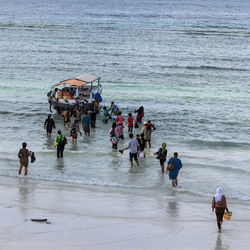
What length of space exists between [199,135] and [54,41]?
4700 cm

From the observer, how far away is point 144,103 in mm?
34812

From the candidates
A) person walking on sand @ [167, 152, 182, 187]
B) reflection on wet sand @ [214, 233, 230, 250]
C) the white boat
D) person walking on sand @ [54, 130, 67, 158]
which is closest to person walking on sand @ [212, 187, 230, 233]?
reflection on wet sand @ [214, 233, 230, 250]

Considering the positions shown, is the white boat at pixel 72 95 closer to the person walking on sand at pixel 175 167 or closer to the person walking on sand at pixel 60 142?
the person walking on sand at pixel 60 142

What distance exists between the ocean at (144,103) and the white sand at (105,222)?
4.11 ft

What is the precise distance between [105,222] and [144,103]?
21586 mm

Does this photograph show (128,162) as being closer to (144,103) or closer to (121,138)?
(121,138)

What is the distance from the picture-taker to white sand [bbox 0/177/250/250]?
12328 millimetres

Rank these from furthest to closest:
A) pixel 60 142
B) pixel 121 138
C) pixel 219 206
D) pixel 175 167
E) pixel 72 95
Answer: pixel 72 95 < pixel 121 138 < pixel 60 142 < pixel 175 167 < pixel 219 206

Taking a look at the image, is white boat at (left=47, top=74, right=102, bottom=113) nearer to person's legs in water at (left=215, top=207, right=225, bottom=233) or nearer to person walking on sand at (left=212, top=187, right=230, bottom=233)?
person walking on sand at (left=212, top=187, right=230, bottom=233)

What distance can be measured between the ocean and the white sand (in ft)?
4.11

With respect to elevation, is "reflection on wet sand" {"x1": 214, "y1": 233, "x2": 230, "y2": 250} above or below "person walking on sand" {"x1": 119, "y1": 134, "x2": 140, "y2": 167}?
below

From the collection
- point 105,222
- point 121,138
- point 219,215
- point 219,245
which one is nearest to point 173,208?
point 219,215

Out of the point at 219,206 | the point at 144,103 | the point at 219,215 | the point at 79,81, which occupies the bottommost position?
the point at 219,215

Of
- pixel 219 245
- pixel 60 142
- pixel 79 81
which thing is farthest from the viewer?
pixel 79 81
